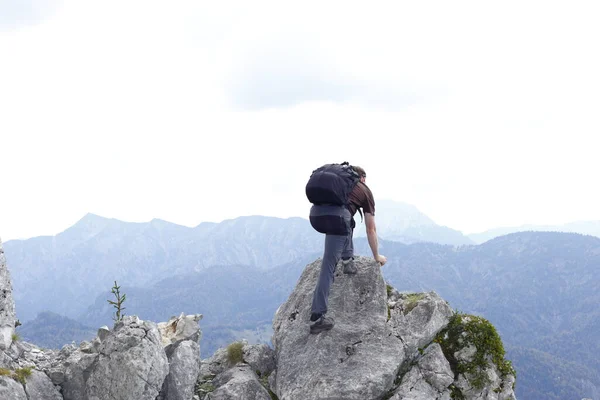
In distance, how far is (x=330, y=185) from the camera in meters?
14.5

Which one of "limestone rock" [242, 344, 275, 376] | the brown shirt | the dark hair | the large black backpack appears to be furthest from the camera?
"limestone rock" [242, 344, 275, 376]

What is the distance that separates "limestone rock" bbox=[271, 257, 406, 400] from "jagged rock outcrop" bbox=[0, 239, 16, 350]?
31.0 feet

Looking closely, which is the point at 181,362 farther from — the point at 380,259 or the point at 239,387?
the point at 380,259

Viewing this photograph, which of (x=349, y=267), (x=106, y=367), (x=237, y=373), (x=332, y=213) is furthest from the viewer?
(x=349, y=267)

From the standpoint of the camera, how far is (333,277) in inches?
603

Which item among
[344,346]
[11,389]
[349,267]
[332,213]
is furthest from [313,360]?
[11,389]

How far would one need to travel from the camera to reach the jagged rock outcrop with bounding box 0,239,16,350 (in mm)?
14953

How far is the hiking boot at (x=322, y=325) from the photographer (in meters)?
14.9

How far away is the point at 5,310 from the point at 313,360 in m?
11.1

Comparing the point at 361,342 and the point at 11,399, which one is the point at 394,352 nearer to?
the point at 361,342

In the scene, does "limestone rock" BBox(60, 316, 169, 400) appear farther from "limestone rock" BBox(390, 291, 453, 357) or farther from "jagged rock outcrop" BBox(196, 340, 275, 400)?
"limestone rock" BBox(390, 291, 453, 357)

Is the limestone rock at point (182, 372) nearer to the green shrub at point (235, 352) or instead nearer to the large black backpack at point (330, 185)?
the green shrub at point (235, 352)

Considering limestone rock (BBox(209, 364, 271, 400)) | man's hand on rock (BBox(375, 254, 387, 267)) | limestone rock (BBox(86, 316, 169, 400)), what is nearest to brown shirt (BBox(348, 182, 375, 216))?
man's hand on rock (BBox(375, 254, 387, 267))

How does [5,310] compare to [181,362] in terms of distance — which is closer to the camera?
[181,362]
